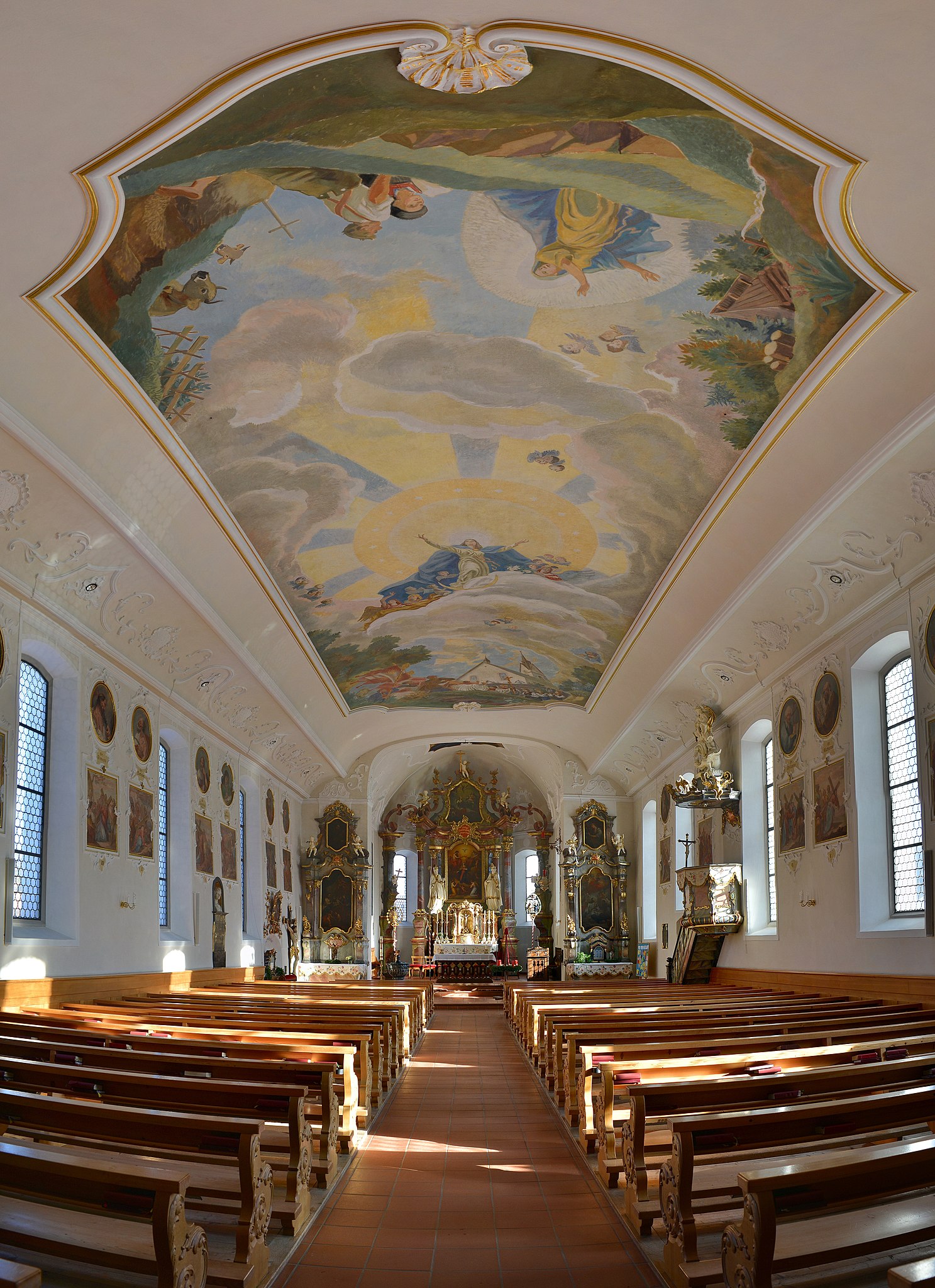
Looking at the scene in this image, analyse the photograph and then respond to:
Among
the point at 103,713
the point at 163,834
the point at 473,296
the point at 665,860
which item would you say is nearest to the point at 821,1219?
the point at 473,296

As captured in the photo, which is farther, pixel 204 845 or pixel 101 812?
pixel 204 845

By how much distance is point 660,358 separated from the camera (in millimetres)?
10672

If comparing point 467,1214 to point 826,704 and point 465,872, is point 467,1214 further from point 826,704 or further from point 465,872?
point 465,872

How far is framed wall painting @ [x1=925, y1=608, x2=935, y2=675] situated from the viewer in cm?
1170

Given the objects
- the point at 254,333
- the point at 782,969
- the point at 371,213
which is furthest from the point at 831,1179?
the point at 782,969

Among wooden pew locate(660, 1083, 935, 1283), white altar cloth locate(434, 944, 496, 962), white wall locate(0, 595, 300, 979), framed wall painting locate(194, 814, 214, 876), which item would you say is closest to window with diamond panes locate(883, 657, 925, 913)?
wooden pew locate(660, 1083, 935, 1283)

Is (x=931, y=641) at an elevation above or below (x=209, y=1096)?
above

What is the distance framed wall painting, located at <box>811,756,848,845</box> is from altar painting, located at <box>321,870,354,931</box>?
17.9 m

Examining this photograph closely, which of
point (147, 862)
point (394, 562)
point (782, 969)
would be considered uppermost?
point (394, 562)

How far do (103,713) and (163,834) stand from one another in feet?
13.6

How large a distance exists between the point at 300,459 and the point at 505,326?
3.50m

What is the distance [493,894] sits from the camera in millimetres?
39594

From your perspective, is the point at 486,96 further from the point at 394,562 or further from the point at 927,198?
the point at 394,562

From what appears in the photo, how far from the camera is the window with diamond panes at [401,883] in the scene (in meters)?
40.2
